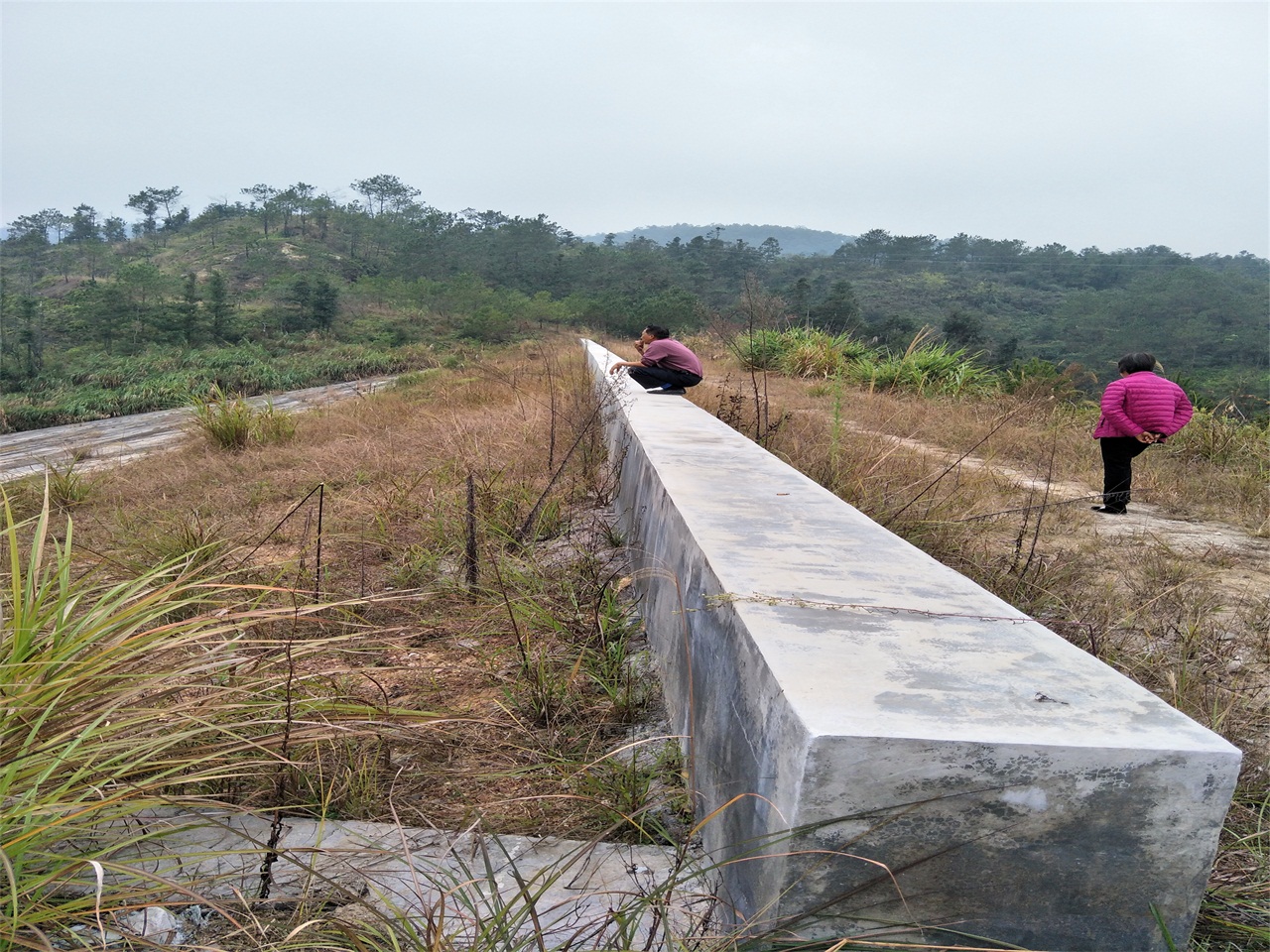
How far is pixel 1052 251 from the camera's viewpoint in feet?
231

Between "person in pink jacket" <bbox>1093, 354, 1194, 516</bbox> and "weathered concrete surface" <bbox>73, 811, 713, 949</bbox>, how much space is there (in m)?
5.51

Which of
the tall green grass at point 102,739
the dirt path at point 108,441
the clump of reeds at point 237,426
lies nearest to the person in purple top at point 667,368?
the clump of reeds at point 237,426

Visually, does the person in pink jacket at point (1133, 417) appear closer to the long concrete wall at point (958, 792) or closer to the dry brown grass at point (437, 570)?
the dry brown grass at point (437, 570)

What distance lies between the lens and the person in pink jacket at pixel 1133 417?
6.20 m

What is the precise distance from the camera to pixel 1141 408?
624cm

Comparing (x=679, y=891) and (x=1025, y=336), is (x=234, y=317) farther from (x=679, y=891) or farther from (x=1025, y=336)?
(x=679, y=891)

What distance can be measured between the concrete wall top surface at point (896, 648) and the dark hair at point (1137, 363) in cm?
470

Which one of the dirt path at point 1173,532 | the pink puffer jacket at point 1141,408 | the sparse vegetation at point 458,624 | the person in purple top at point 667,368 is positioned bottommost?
the dirt path at point 1173,532

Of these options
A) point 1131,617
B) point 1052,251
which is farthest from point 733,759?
point 1052,251

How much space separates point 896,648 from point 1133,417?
566cm

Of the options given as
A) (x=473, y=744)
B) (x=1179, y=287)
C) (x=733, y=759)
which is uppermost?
(x=1179, y=287)

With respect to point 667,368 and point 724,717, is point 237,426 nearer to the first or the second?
point 667,368

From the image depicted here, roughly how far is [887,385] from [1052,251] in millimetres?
66740

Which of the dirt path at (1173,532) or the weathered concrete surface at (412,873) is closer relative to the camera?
the weathered concrete surface at (412,873)
